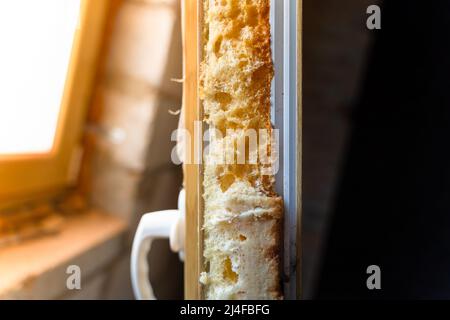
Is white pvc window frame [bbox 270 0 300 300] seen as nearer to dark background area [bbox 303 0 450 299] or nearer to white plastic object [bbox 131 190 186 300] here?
white plastic object [bbox 131 190 186 300]

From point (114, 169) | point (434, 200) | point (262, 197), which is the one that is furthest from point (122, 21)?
point (434, 200)

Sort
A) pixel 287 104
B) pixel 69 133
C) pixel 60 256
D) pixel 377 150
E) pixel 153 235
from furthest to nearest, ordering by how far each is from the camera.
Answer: pixel 377 150
pixel 69 133
pixel 60 256
pixel 153 235
pixel 287 104

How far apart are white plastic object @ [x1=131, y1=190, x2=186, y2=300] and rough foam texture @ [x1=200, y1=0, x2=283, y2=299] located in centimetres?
8

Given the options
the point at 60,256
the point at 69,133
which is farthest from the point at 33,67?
the point at 60,256

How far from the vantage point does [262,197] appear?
1.29ft

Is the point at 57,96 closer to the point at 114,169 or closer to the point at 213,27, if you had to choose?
the point at 114,169

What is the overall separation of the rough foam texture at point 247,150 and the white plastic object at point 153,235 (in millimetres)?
81

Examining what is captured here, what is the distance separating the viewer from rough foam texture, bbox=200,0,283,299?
391mm

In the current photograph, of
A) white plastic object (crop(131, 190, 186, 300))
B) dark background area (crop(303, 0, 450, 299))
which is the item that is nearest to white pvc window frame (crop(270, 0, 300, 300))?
white plastic object (crop(131, 190, 186, 300))

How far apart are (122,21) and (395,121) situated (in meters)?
0.70

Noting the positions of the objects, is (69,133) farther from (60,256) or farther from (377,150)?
(377,150)

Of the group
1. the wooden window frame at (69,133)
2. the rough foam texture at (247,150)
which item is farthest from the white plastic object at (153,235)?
the wooden window frame at (69,133)

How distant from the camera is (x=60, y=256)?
0.65 metres

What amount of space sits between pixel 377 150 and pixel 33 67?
81 cm
